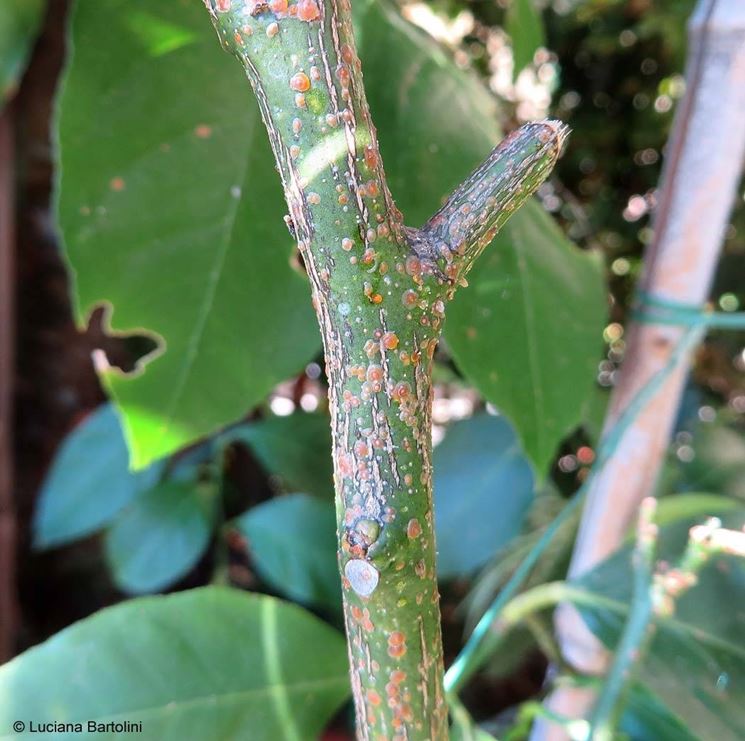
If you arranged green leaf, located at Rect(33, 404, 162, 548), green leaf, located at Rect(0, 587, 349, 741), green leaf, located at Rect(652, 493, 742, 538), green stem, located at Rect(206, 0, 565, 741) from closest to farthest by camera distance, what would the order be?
green stem, located at Rect(206, 0, 565, 741), green leaf, located at Rect(0, 587, 349, 741), green leaf, located at Rect(652, 493, 742, 538), green leaf, located at Rect(33, 404, 162, 548)

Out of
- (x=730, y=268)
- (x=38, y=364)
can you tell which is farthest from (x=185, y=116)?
(x=730, y=268)

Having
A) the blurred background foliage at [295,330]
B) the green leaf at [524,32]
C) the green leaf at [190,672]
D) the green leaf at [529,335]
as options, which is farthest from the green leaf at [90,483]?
the green leaf at [524,32]

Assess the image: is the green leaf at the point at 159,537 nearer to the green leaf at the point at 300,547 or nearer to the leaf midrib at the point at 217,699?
the green leaf at the point at 300,547

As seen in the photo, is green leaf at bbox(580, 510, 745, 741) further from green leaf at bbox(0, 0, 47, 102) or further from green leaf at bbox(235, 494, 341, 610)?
green leaf at bbox(0, 0, 47, 102)

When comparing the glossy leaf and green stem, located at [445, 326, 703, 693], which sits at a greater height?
the glossy leaf

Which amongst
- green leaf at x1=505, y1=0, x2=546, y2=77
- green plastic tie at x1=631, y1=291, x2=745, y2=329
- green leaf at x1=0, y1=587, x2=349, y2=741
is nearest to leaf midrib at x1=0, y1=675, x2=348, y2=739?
green leaf at x1=0, y1=587, x2=349, y2=741

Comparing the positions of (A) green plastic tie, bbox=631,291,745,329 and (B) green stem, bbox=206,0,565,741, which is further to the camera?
(A) green plastic tie, bbox=631,291,745,329

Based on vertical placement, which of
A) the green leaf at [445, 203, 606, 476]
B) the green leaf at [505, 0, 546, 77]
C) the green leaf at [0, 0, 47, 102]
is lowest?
the green leaf at [445, 203, 606, 476]
